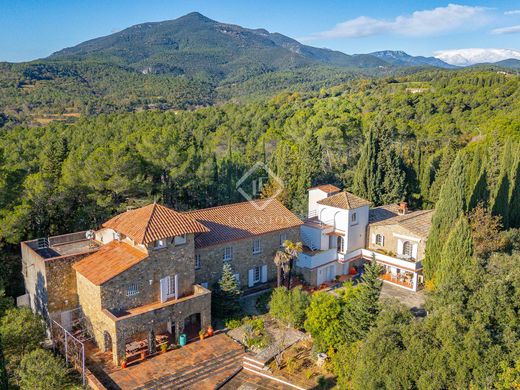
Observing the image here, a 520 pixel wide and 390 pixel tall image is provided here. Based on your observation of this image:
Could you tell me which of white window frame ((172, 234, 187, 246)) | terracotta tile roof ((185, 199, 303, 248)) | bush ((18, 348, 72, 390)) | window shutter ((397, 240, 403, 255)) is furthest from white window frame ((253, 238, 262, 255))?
bush ((18, 348, 72, 390))

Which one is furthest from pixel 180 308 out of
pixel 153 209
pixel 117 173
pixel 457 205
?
pixel 457 205

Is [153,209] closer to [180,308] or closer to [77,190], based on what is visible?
[180,308]

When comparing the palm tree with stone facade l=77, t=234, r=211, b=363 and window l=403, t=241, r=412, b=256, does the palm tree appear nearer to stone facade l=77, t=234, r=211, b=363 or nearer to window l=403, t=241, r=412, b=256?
stone facade l=77, t=234, r=211, b=363

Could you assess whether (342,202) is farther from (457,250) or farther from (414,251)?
(457,250)

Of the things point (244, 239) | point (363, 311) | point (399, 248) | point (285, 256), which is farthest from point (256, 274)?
point (399, 248)

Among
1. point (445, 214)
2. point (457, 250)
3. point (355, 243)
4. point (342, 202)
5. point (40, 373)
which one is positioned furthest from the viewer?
point (355, 243)

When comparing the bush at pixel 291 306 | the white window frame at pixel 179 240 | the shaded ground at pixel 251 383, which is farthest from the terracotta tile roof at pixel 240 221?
the shaded ground at pixel 251 383
